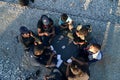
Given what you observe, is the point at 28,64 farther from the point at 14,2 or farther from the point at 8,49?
the point at 14,2

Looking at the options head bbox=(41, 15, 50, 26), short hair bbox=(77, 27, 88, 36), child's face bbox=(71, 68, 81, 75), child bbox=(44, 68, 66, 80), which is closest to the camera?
child's face bbox=(71, 68, 81, 75)

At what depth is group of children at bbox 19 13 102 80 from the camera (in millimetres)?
9209

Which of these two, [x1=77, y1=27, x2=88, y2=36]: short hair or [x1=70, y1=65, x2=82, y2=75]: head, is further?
[x1=77, y1=27, x2=88, y2=36]: short hair

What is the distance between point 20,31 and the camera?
32.1 feet

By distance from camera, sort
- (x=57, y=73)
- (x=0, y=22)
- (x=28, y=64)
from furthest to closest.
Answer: (x=0, y=22) → (x=28, y=64) → (x=57, y=73)

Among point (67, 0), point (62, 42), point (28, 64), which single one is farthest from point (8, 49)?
point (67, 0)

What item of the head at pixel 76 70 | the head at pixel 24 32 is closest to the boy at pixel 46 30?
the head at pixel 24 32

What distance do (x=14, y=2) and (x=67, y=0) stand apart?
4.94 feet

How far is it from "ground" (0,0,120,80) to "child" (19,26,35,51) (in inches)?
12.2

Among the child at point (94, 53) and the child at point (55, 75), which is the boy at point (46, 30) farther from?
the child at point (94, 53)

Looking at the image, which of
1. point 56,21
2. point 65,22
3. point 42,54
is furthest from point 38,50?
point 56,21

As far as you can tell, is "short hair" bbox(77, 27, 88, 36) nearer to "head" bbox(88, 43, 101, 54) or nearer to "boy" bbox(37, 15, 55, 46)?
"head" bbox(88, 43, 101, 54)

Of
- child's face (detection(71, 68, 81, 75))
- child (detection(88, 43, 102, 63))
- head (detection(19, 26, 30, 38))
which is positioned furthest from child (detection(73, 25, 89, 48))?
head (detection(19, 26, 30, 38))

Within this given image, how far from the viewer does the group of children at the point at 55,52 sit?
9.21 meters
